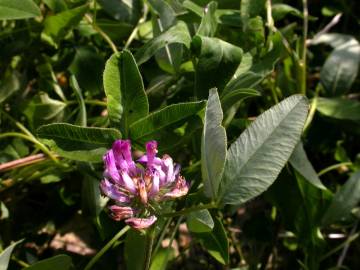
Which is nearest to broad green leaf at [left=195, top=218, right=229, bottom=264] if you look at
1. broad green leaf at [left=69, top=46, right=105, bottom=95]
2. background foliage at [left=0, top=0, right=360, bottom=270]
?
background foliage at [left=0, top=0, right=360, bottom=270]

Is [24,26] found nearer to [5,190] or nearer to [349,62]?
[5,190]

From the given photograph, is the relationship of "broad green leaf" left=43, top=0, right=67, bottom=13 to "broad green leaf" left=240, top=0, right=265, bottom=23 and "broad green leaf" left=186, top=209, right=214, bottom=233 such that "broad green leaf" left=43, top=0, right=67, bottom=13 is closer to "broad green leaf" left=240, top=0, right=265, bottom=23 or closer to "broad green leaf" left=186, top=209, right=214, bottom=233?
"broad green leaf" left=240, top=0, right=265, bottom=23

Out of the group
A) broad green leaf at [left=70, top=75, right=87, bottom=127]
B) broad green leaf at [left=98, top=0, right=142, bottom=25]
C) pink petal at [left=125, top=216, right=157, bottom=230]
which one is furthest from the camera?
broad green leaf at [left=98, top=0, right=142, bottom=25]

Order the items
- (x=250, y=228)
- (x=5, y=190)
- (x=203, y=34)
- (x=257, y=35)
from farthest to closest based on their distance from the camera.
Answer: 1. (x=250, y=228)
2. (x=5, y=190)
3. (x=257, y=35)
4. (x=203, y=34)

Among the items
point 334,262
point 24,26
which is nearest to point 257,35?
point 24,26

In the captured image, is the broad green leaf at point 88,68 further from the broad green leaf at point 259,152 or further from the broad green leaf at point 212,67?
the broad green leaf at point 259,152

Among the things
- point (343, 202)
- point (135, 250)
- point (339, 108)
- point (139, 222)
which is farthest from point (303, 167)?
point (139, 222)
